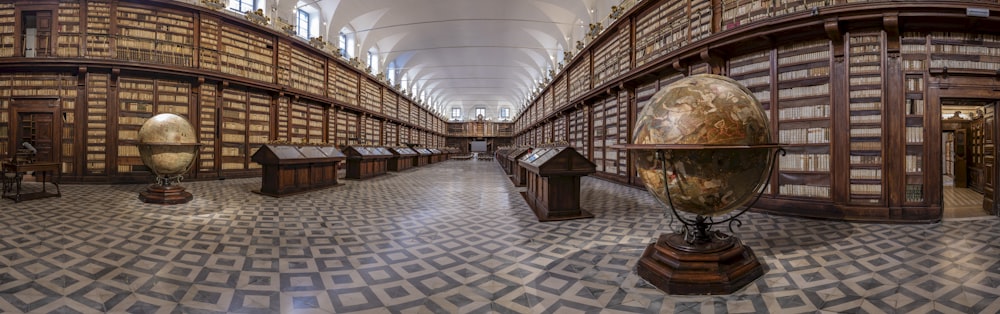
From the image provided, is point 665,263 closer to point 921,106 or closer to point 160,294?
point 160,294

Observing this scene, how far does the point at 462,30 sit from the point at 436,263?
2100 centimetres

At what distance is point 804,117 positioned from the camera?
543 centimetres

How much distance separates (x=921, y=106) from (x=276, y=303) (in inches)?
316

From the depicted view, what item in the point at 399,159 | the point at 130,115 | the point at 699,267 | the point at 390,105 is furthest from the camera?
the point at 390,105

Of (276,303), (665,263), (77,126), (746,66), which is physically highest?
(746,66)

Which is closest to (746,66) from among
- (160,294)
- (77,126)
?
(160,294)

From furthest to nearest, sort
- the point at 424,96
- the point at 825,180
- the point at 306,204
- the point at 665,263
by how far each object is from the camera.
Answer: the point at 424,96 < the point at 306,204 < the point at 825,180 < the point at 665,263

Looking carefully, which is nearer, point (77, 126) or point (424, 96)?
point (77, 126)

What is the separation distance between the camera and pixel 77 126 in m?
9.02

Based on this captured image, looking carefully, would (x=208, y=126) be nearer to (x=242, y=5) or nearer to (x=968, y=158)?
(x=242, y=5)

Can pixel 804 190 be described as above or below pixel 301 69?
below

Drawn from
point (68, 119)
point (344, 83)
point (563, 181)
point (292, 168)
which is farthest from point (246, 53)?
point (563, 181)

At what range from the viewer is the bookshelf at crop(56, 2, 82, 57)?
8.92m

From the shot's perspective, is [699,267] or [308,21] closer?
[699,267]
